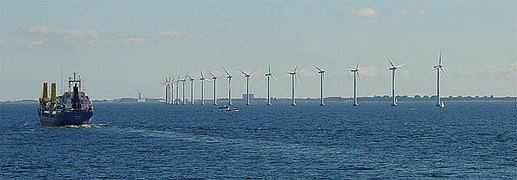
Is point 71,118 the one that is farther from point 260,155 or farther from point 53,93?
point 260,155

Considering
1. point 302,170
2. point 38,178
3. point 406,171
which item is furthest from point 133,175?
point 406,171

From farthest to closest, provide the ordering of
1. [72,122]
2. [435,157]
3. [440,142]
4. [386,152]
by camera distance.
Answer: [72,122], [440,142], [386,152], [435,157]

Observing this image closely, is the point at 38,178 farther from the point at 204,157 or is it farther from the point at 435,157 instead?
the point at 435,157

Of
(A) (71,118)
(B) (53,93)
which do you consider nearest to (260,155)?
(A) (71,118)

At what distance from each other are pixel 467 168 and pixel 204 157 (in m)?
26.6

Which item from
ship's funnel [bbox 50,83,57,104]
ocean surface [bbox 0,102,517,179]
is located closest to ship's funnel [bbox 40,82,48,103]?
ship's funnel [bbox 50,83,57,104]

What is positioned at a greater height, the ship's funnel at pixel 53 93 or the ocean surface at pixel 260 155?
the ship's funnel at pixel 53 93

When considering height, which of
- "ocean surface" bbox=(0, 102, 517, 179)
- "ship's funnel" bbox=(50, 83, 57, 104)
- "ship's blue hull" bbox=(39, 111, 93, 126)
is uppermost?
"ship's funnel" bbox=(50, 83, 57, 104)

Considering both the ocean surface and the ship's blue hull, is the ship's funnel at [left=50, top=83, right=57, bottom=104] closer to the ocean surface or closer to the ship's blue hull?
the ship's blue hull

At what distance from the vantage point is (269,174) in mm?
77812

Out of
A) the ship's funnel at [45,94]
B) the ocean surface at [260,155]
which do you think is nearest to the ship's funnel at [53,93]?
the ship's funnel at [45,94]

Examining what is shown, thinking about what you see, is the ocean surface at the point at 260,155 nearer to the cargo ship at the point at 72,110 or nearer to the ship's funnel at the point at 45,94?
the cargo ship at the point at 72,110

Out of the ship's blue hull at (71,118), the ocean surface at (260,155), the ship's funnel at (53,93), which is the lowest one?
the ocean surface at (260,155)

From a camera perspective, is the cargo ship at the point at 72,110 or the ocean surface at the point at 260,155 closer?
the ocean surface at the point at 260,155
